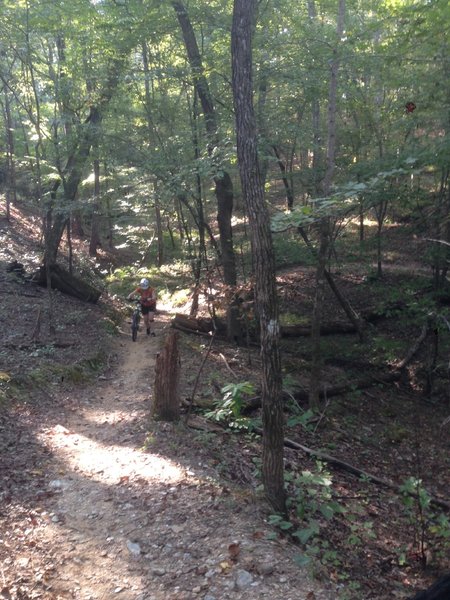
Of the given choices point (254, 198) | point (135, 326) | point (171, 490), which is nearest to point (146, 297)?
point (135, 326)

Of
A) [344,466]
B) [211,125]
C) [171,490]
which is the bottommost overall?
[344,466]

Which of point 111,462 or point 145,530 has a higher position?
point 111,462

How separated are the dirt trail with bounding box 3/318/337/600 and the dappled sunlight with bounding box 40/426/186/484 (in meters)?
0.01

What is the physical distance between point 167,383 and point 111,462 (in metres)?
1.50

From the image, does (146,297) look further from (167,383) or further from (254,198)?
(254,198)

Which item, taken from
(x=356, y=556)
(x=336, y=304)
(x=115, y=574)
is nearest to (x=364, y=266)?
(x=336, y=304)

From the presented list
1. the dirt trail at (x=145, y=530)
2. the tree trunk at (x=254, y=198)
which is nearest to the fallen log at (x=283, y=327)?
the dirt trail at (x=145, y=530)

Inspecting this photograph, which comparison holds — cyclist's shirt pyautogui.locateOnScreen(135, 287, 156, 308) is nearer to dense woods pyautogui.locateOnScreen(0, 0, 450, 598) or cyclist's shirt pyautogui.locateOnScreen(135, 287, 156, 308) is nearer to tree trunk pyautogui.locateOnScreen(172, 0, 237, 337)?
dense woods pyautogui.locateOnScreen(0, 0, 450, 598)

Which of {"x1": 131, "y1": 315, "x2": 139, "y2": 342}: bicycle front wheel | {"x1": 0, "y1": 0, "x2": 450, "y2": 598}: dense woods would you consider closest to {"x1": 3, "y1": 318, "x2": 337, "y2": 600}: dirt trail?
{"x1": 0, "y1": 0, "x2": 450, "y2": 598}: dense woods

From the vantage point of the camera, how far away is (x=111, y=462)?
23.7ft

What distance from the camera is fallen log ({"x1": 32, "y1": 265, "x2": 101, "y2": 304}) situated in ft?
54.9

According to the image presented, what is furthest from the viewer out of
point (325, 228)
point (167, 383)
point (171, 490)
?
point (325, 228)

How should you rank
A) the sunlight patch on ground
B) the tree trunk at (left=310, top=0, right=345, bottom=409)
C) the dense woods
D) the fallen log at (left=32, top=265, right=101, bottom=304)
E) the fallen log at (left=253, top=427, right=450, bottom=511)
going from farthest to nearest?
the fallen log at (left=32, top=265, right=101, bottom=304) → the tree trunk at (left=310, top=0, right=345, bottom=409) → the dense woods → the sunlight patch on ground → the fallen log at (left=253, top=427, right=450, bottom=511)

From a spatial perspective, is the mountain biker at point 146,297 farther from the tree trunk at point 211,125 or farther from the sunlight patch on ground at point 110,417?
the sunlight patch on ground at point 110,417
